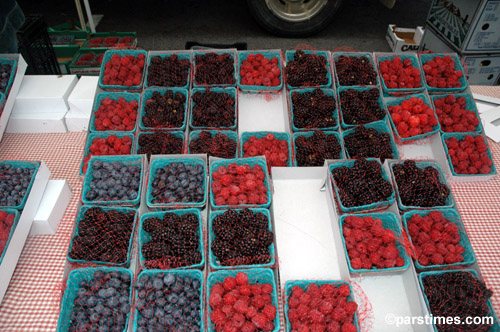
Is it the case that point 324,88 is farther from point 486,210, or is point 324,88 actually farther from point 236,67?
point 486,210

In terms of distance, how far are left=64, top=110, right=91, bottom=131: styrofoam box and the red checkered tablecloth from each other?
0.06m

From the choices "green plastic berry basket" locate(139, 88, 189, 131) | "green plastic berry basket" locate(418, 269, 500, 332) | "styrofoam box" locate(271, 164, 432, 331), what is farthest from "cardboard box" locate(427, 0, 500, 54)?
"green plastic berry basket" locate(139, 88, 189, 131)

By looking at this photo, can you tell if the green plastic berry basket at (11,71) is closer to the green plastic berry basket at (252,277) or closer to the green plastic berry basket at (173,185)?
the green plastic berry basket at (173,185)

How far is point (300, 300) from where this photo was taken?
1930 millimetres

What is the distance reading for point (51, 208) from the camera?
234cm

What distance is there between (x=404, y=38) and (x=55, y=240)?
4.84 m

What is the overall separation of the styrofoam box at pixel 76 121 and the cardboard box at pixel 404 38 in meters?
3.96

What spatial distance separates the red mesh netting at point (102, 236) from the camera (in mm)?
2051

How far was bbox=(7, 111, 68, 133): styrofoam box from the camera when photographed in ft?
9.57

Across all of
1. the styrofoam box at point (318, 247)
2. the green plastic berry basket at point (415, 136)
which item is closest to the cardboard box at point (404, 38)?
the green plastic berry basket at point (415, 136)

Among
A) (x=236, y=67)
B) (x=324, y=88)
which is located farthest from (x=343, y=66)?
(x=236, y=67)

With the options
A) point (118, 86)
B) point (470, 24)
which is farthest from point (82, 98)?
point (470, 24)

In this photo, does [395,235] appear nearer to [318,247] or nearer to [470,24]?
[318,247]

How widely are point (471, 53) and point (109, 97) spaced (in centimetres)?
372
